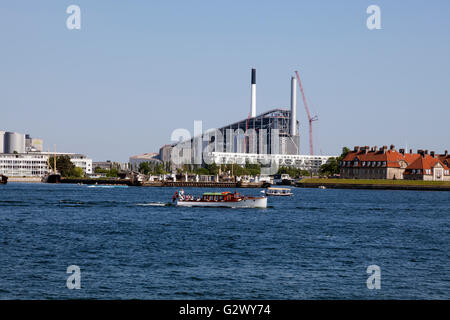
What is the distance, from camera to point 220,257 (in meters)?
34.7

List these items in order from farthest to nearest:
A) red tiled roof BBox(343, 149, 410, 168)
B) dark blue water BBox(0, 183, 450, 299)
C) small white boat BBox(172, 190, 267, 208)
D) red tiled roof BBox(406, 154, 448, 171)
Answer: red tiled roof BBox(343, 149, 410, 168) < red tiled roof BBox(406, 154, 448, 171) < small white boat BBox(172, 190, 267, 208) < dark blue water BBox(0, 183, 450, 299)

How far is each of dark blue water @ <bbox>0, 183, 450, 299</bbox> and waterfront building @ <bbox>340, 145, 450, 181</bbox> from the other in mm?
116236

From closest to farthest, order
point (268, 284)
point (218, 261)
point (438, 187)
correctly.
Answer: point (268, 284) → point (218, 261) → point (438, 187)

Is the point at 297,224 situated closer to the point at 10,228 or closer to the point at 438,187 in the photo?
the point at 10,228

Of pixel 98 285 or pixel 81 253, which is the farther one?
pixel 81 253

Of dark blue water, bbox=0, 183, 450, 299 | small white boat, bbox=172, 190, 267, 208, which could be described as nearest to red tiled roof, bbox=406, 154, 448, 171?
small white boat, bbox=172, 190, 267, 208

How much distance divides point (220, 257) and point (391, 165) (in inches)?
5958

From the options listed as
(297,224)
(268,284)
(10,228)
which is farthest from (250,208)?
(268,284)

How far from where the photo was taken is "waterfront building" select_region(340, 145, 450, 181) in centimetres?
17375

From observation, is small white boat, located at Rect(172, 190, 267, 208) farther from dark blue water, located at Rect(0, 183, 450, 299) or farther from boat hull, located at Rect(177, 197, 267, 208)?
dark blue water, located at Rect(0, 183, 450, 299)

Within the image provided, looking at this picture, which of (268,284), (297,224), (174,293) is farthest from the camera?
(297,224)

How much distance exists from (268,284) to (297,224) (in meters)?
31.8
